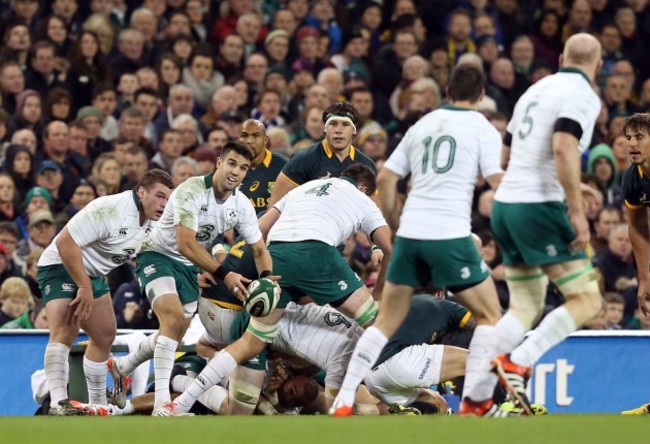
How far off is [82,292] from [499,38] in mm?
9811

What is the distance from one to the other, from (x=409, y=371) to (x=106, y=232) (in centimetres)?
A: 267

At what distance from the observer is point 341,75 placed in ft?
62.3

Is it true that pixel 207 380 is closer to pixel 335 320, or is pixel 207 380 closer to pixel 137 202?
pixel 335 320

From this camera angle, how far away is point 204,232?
1198 centimetres

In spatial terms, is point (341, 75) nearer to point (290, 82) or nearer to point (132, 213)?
point (290, 82)

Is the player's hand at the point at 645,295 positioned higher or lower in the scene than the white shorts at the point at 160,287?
higher

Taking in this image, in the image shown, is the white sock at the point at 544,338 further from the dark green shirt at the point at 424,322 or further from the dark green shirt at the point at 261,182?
the dark green shirt at the point at 261,182

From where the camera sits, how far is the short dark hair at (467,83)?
980cm

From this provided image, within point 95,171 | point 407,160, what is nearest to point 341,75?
point 95,171

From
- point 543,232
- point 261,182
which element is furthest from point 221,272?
point 543,232

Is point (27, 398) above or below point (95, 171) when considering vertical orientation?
below

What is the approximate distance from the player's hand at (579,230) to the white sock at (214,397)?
3.93m

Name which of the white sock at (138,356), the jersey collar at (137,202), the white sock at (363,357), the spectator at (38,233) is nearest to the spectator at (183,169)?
the spectator at (38,233)

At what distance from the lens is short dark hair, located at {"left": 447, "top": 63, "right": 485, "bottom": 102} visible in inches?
386
